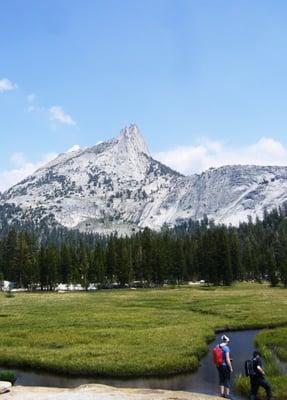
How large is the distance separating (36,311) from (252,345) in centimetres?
4097

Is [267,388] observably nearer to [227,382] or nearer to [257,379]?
[257,379]

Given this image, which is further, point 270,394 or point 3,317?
point 3,317

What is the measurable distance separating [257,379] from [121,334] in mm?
25197

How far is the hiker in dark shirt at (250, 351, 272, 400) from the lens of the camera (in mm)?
26328

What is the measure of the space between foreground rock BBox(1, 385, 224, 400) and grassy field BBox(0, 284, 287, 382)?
6.72 meters

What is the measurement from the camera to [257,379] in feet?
87.5

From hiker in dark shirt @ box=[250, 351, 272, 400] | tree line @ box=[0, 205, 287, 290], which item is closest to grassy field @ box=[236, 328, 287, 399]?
hiker in dark shirt @ box=[250, 351, 272, 400]

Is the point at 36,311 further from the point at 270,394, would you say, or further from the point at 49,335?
the point at 270,394

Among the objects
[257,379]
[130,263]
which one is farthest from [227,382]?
[130,263]

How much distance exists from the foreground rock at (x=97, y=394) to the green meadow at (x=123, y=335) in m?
6.58

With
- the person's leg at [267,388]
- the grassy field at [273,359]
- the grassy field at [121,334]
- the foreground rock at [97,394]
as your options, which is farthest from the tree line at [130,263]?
the foreground rock at [97,394]

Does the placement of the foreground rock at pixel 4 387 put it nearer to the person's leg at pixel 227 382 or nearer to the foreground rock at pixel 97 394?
the foreground rock at pixel 97 394

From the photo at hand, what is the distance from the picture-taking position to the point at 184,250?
175 metres

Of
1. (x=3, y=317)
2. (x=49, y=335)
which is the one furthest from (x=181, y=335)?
(x=3, y=317)
